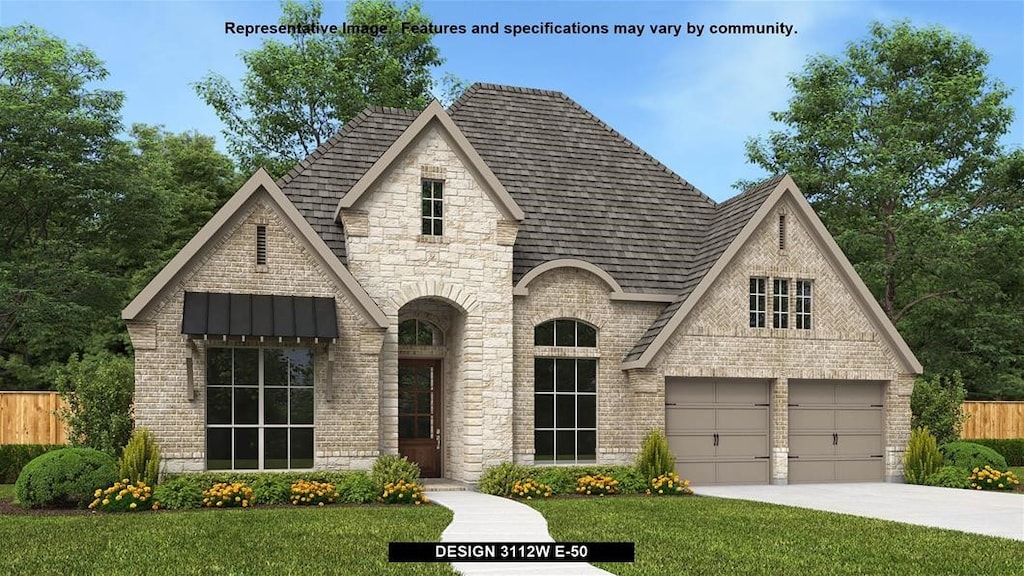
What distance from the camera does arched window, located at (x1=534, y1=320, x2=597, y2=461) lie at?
2200 centimetres

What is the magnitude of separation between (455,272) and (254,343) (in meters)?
4.36

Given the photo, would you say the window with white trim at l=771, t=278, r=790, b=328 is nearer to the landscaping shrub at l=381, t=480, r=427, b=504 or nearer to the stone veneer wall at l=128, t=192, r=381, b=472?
the stone veneer wall at l=128, t=192, r=381, b=472

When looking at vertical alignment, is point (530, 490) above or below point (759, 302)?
below

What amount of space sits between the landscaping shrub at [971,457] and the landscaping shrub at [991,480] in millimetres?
→ 311

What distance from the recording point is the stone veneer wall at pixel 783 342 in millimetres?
22484

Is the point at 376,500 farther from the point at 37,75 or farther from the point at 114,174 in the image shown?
the point at 37,75

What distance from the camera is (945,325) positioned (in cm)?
3753

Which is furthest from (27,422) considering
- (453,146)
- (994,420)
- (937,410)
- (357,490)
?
(994,420)

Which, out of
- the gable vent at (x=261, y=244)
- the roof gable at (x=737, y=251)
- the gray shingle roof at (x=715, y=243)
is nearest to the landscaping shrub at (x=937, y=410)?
the roof gable at (x=737, y=251)

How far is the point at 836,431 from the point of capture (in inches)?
938

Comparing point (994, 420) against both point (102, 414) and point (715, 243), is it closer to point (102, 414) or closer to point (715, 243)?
point (715, 243)

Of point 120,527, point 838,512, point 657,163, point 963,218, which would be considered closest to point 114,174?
point 657,163

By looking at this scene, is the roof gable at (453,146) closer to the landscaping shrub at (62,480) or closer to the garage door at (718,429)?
the garage door at (718,429)

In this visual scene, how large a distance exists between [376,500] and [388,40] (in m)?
25.3
